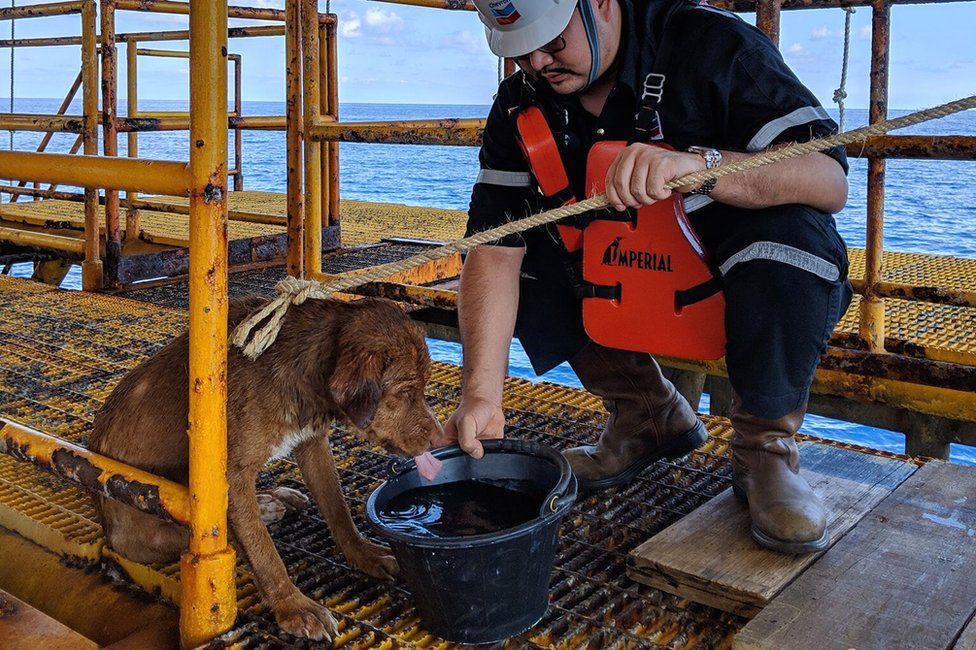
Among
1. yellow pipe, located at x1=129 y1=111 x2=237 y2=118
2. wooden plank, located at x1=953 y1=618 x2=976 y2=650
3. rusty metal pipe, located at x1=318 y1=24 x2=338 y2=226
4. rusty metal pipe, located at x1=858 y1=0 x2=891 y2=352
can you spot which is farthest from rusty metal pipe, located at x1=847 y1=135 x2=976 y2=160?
yellow pipe, located at x1=129 y1=111 x2=237 y2=118

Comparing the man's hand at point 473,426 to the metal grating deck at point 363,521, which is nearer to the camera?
the metal grating deck at point 363,521

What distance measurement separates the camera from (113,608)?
2.27 m

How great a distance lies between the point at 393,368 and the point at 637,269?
0.75 meters

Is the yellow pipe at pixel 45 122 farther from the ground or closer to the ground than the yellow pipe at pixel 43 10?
closer to the ground

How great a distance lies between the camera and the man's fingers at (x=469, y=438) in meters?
2.30

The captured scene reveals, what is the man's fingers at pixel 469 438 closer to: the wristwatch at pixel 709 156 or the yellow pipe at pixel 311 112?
Result: the wristwatch at pixel 709 156

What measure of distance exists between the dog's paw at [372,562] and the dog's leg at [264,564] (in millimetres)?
258

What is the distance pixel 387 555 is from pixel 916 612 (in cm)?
120

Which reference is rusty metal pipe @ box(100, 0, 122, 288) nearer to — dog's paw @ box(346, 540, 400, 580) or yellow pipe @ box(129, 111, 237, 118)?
yellow pipe @ box(129, 111, 237, 118)

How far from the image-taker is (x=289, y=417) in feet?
7.18

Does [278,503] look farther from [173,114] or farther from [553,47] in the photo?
[173,114]

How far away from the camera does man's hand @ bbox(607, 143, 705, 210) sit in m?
2.00

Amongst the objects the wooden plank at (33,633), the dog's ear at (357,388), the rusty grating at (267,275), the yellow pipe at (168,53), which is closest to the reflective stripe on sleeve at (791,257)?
the dog's ear at (357,388)

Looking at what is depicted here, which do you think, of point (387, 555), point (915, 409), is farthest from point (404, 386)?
point (915, 409)
